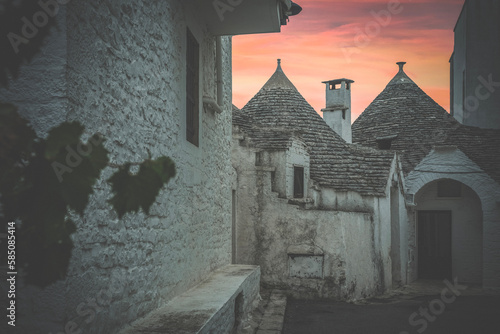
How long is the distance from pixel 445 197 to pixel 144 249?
12668 mm

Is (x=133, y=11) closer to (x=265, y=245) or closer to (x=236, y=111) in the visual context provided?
(x=265, y=245)

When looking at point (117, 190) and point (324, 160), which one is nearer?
point (117, 190)

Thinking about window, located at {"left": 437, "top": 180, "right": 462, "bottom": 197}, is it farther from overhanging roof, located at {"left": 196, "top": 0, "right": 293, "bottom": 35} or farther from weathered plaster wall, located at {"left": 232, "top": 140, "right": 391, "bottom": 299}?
overhanging roof, located at {"left": 196, "top": 0, "right": 293, "bottom": 35}

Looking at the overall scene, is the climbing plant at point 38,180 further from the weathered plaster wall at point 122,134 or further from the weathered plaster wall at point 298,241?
the weathered plaster wall at point 298,241

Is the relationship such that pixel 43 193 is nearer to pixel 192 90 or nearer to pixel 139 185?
pixel 139 185

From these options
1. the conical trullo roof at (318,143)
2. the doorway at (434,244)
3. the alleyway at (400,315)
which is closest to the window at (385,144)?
the doorway at (434,244)

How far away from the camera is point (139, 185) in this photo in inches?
48.1

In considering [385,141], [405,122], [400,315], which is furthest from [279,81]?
[400,315]

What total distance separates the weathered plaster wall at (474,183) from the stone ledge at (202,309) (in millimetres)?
8993

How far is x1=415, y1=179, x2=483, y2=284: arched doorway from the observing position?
1399cm

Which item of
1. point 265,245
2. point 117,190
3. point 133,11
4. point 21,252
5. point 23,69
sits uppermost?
point 133,11

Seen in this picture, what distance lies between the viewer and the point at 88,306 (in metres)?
2.91

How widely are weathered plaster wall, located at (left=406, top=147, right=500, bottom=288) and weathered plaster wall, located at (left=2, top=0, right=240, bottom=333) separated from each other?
395 inches

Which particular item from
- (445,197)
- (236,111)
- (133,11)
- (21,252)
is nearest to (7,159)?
(21,252)
